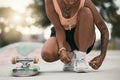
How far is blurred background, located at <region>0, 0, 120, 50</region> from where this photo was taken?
3225 mm

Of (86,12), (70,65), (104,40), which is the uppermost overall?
(86,12)

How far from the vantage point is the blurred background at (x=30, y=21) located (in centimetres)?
322

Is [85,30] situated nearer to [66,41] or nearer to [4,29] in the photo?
[66,41]

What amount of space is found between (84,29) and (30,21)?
6.55ft

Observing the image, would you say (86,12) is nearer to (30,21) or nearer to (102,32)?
(102,32)

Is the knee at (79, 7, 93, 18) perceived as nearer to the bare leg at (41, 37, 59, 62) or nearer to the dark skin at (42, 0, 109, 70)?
the dark skin at (42, 0, 109, 70)

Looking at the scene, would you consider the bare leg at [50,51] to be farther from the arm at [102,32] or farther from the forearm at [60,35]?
the arm at [102,32]

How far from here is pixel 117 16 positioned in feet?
10.8

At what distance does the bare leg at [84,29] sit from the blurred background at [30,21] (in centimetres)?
172

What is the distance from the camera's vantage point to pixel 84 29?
1.43 meters

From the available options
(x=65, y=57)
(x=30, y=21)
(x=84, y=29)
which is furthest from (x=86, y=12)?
(x=30, y=21)

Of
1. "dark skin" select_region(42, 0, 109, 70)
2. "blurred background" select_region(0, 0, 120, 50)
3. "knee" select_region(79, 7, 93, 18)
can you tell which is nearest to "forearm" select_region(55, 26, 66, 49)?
"dark skin" select_region(42, 0, 109, 70)

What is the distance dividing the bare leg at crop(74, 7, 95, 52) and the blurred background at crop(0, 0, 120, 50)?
5.65 ft

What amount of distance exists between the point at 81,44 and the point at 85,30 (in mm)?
61
